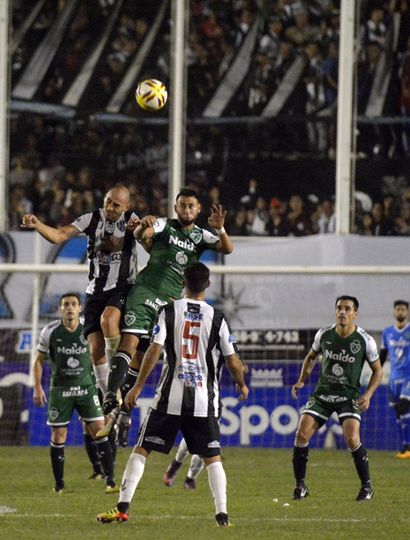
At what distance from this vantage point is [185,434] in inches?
391

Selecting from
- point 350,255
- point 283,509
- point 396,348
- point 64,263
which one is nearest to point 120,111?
point 64,263

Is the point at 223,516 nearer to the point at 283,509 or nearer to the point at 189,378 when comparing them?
the point at 189,378

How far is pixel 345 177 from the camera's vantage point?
75.8ft

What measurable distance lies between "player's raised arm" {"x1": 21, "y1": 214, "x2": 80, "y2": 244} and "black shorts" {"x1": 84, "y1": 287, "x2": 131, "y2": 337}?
0.69 m

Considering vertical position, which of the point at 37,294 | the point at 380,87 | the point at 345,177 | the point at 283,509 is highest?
the point at 380,87

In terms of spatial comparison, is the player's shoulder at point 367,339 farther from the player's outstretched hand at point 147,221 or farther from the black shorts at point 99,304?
the player's outstretched hand at point 147,221

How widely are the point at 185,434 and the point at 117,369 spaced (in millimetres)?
1716

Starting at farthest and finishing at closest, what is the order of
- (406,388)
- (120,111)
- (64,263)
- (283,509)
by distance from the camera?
(120,111), (64,263), (406,388), (283,509)

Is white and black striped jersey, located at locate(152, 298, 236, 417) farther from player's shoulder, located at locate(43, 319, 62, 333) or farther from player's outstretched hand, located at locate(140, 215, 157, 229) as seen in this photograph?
player's shoulder, located at locate(43, 319, 62, 333)

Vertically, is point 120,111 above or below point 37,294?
above

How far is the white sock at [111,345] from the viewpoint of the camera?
11.9 metres

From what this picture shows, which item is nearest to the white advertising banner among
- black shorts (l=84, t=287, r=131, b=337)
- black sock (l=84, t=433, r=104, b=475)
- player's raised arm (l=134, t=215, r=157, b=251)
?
black sock (l=84, t=433, r=104, b=475)

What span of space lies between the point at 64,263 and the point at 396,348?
6334 millimetres

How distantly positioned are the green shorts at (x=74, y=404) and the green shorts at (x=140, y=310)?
3.16 m
